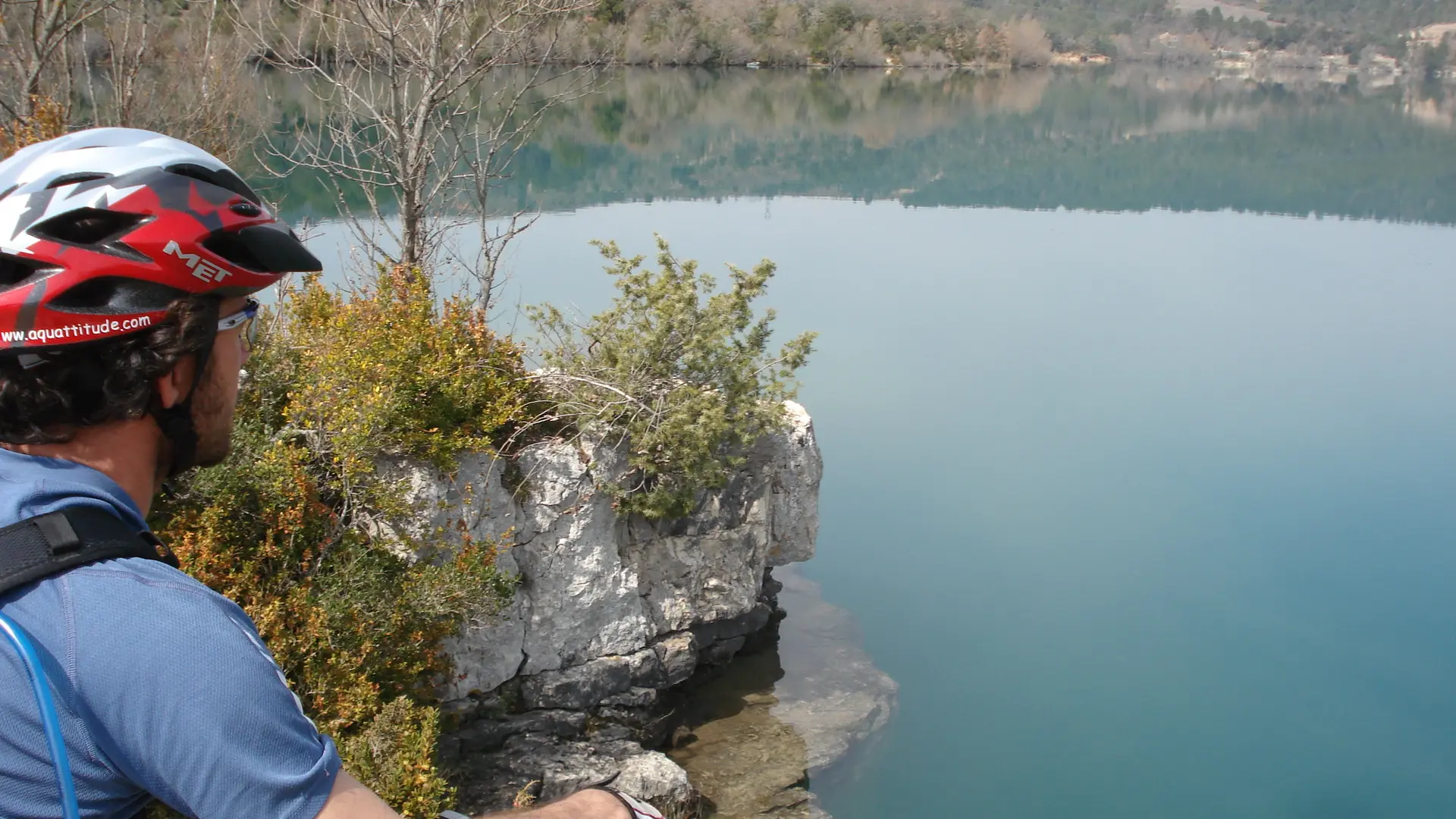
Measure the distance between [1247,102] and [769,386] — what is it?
51.9m

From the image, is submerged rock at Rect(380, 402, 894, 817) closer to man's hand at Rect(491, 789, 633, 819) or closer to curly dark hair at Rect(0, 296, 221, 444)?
man's hand at Rect(491, 789, 633, 819)

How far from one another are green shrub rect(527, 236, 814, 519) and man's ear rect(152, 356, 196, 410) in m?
4.95

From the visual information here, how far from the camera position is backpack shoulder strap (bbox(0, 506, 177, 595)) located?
1.04 metres

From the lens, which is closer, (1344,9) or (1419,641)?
(1419,641)

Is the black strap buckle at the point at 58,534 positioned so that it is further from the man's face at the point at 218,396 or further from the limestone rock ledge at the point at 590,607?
the limestone rock ledge at the point at 590,607

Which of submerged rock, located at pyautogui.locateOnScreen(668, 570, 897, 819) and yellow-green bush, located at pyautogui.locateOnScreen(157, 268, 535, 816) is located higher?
yellow-green bush, located at pyautogui.locateOnScreen(157, 268, 535, 816)

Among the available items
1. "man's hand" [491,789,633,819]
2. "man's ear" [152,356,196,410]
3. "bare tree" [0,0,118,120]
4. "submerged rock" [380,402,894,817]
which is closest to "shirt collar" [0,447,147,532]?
"man's ear" [152,356,196,410]

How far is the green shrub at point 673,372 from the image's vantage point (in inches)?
256

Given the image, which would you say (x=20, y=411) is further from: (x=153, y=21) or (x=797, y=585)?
(x=153, y=21)

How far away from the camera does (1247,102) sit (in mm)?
51062

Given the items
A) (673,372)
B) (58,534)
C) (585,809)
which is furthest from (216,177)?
(673,372)

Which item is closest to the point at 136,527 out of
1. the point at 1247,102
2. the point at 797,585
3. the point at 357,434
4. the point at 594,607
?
the point at 357,434

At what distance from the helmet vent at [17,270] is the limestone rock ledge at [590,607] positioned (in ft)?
14.3

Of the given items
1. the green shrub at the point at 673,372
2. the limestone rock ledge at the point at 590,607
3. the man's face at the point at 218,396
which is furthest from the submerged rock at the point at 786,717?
the man's face at the point at 218,396
